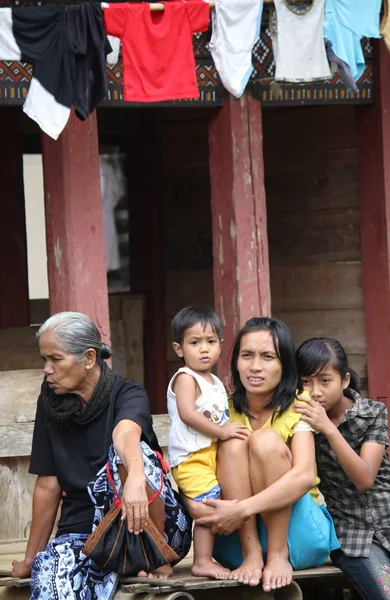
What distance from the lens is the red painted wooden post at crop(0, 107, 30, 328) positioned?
32.4 feet

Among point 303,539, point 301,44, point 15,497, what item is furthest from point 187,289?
point 303,539

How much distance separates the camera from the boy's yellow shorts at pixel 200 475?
5086mm

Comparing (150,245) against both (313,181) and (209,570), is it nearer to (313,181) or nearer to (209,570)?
(313,181)

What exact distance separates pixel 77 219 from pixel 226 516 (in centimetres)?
249

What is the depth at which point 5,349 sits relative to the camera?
351 inches

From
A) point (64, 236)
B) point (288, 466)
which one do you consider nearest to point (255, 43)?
point (64, 236)

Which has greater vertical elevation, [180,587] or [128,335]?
[128,335]

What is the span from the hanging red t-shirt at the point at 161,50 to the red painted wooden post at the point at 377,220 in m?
1.52

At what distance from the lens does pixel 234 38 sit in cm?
667

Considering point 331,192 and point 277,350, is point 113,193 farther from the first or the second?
point 277,350

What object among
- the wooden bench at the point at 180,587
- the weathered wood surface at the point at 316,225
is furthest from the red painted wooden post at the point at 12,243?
the wooden bench at the point at 180,587

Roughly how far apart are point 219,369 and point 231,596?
2502 mm

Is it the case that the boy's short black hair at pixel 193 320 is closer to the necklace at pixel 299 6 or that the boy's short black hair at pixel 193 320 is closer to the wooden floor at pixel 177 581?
the wooden floor at pixel 177 581

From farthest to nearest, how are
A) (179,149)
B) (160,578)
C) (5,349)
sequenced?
(179,149)
(5,349)
(160,578)
